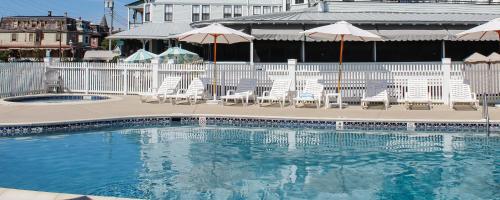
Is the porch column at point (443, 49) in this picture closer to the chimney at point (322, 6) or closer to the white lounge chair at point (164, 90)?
the chimney at point (322, 6)

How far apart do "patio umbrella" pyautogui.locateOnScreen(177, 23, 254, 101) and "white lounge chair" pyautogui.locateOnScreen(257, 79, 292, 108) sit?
197 cm

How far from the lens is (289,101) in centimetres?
1698

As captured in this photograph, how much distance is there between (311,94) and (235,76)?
3.17m

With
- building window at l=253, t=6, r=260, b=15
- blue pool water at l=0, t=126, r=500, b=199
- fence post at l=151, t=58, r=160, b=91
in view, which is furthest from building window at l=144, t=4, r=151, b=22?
blue pool water at l=0, t=126, r=500, b=199

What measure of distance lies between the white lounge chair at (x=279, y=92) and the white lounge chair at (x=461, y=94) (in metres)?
5.05

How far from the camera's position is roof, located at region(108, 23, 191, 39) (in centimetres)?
3519

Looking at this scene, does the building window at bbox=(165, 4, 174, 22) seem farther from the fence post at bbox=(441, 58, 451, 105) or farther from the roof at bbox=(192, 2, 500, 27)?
the fence post at bbox=(441, 58, 451, 105)

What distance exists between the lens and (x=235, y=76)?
17984 mm

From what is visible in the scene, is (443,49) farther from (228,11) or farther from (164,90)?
(228,11)

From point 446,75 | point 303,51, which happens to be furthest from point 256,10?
point 446,75

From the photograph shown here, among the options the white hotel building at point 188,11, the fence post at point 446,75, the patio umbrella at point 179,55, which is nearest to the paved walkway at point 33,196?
the fence post at point 446,75

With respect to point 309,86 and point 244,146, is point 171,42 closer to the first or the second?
point 309,86

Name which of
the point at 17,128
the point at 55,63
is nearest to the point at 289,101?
the point at 17,128

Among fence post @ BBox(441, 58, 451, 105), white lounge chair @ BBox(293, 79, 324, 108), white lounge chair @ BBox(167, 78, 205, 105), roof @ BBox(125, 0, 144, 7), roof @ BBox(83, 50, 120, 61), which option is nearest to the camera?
white lounge chair @ BBox(293, 79, 324, 108)
